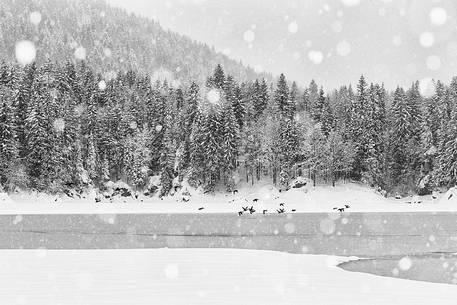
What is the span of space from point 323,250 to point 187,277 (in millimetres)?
12489

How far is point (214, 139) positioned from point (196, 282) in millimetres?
76337

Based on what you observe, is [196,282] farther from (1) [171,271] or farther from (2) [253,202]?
(2) [253,202]

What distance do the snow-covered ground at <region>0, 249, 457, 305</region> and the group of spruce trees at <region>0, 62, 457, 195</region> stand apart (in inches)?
2548

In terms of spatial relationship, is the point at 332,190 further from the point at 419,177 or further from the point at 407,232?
the point at 407,232

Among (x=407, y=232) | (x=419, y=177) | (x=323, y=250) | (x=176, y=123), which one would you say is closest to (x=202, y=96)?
(x=176, y=123)

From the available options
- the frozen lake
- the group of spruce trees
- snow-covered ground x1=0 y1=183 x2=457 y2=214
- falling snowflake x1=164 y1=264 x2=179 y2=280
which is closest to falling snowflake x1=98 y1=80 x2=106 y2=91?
the group of spruce trees

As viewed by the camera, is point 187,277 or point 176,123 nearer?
point 187,277

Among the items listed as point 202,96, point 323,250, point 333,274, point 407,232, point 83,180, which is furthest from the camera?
point 202,96

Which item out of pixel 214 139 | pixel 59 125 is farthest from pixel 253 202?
pixel 59 125

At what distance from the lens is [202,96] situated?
99.0 metres

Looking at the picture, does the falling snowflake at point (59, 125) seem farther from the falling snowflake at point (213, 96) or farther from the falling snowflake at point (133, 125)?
the falling snowflake at point (213, 96)

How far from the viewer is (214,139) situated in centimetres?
9000

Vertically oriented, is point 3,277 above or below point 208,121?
below

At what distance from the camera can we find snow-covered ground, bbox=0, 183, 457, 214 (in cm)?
7319
